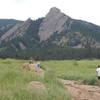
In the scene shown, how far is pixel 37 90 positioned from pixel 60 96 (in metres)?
0.75

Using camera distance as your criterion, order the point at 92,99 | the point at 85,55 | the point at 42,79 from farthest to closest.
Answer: the point at 85,55 → the point at 42,79 → the point at 92,99

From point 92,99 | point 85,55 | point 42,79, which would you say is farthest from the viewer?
point 85,55

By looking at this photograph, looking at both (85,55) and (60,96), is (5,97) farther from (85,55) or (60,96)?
(85,55)

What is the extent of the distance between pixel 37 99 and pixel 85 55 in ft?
417

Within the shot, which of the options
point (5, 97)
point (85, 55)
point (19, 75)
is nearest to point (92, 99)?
point (19, 75)

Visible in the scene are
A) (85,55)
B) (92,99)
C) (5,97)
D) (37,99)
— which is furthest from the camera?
(85,55)

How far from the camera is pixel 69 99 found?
9.66 metres

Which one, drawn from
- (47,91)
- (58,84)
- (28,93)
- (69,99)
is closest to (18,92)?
(28,93)

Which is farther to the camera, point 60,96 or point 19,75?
point 19,75

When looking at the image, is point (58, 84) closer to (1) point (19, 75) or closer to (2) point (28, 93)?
(1) point (19, 75)

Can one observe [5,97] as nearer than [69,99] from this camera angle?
Yes

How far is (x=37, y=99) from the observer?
8547 mm

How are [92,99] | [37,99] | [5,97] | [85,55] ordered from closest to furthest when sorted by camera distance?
[5,97] → [37,99] → [92,99] → [85,55]

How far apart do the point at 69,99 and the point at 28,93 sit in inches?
61.1
